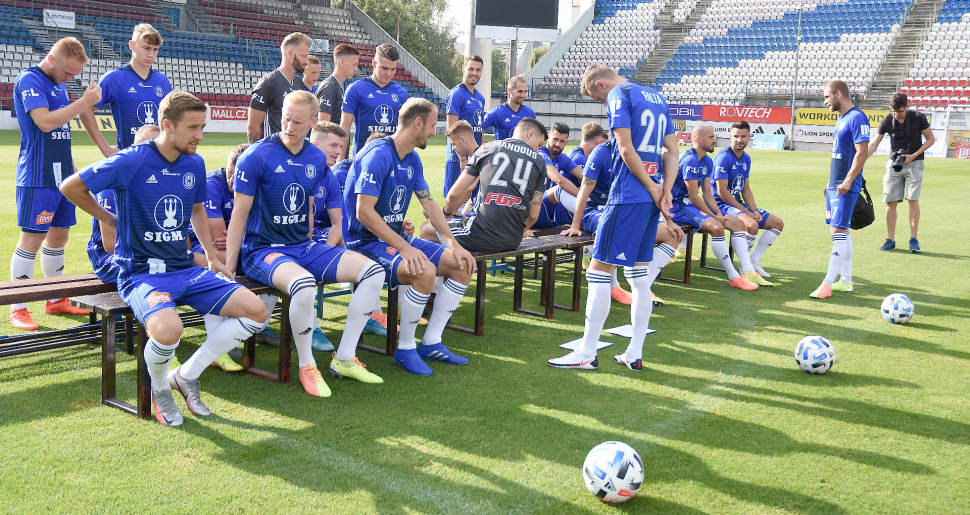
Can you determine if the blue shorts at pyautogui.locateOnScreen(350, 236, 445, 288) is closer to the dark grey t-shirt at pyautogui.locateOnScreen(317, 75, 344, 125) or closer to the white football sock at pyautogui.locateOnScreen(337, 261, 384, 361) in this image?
the white football sock at pyautogui.locateOnScreen(337, 261, 384, 361)

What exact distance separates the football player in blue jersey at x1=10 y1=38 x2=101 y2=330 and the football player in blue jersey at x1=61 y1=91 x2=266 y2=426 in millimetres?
1629

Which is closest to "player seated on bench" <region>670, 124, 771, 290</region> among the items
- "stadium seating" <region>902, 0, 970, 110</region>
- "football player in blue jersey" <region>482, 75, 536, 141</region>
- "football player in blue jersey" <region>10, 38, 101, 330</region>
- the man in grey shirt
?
"football player in blue jersey" <region>482, 75, 536, 141</region>

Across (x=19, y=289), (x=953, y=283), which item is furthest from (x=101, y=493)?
(x=953, y=283)

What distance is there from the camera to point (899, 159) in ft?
34.1

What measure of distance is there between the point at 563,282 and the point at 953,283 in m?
4.38

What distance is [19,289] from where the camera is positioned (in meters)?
4.14

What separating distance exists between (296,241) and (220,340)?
0.96 metres

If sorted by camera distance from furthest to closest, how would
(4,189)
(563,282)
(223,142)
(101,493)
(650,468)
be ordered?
(223,142), (4,189), (563,282), (650,468), (101,493)

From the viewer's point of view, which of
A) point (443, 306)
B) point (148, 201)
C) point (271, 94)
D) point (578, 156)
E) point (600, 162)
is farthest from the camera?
point (578, 156)

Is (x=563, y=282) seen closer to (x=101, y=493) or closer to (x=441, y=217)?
(x=441, y=217)

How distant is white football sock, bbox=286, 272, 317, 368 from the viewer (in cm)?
432

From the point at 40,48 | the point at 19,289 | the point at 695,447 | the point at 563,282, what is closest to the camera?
the point at 695,447

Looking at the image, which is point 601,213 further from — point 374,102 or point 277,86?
point 277,86

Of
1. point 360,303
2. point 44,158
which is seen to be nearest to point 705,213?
point 360,303
